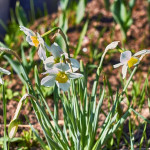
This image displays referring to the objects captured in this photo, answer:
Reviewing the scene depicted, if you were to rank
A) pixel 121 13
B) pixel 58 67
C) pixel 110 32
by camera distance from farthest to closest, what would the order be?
1. pixel 110 32
2. pixel 121 13
3. pixel 58 67

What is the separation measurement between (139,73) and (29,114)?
1.00 m

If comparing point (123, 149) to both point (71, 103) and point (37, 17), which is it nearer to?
point (71, 103)

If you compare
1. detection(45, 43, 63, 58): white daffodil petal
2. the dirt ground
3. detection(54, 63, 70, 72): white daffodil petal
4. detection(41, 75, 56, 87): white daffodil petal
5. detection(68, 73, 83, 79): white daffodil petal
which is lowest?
detection(41, 75, 56, 87): white daffodil petal

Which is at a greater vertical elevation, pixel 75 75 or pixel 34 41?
pixel 34 41

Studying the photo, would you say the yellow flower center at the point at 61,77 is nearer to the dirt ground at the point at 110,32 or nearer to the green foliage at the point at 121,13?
the dirt ground at the point at 110,32

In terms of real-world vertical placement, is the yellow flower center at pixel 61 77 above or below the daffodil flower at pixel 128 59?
below

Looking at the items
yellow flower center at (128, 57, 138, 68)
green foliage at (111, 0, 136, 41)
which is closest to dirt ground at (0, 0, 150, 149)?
green foliage at (111, 0, 136, 41)

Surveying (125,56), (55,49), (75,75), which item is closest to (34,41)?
(55,49)

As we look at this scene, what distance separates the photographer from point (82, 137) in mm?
1529

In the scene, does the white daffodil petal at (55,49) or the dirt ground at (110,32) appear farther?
the dirt ground at (110,32)

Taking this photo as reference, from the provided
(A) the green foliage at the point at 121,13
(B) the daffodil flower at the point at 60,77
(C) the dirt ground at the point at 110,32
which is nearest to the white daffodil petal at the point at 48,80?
(B) the daffodil flower at the point at 60,77

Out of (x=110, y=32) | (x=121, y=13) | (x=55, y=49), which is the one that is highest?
(x=121, y=13)

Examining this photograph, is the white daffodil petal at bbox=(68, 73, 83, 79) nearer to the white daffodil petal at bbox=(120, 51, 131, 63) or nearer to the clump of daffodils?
the clump of daffodils

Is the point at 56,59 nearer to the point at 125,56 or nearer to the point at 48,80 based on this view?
the point at 48,80
